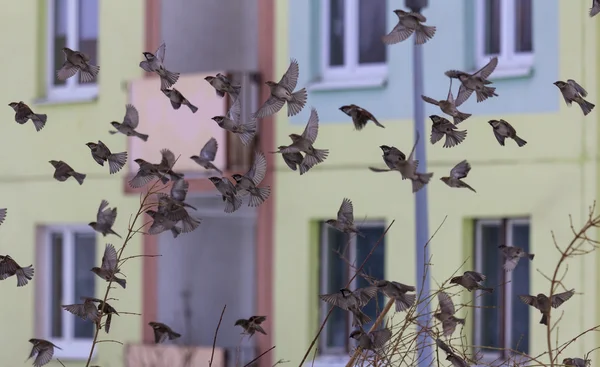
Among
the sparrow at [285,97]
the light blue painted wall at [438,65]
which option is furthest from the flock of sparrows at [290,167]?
the light blue painted wall at [438,65]

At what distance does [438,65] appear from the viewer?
13047mm

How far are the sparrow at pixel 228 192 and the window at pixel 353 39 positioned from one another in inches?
373

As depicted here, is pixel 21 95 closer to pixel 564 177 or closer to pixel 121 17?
pixel 121 17

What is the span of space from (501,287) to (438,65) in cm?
200

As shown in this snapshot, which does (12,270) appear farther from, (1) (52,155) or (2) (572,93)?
(1) (52,155)

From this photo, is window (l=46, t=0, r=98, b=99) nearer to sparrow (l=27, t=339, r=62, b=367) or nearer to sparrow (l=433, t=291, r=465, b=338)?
sparrow (l=27, t=339, r=62, b=367)

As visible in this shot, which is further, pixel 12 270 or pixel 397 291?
pixel 12 270

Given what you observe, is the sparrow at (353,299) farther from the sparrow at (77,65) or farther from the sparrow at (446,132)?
the sparrow at (77,65)

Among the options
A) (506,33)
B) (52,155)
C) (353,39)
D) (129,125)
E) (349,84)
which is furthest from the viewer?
(52,155)

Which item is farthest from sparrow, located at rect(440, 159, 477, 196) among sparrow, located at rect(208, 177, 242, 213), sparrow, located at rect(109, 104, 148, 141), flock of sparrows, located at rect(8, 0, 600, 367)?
sparrow, located at rect(109, 104, 148, 141)

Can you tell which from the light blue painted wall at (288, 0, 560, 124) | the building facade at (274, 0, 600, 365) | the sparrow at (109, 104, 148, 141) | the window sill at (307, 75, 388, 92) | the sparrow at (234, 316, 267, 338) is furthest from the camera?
the window sill at (307, 75, 388, 92)

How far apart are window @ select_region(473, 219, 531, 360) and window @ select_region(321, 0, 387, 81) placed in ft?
6.03

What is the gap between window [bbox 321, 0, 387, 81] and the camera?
13680 mm

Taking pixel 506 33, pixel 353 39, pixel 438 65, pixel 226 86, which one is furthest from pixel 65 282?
pixel 226 86
